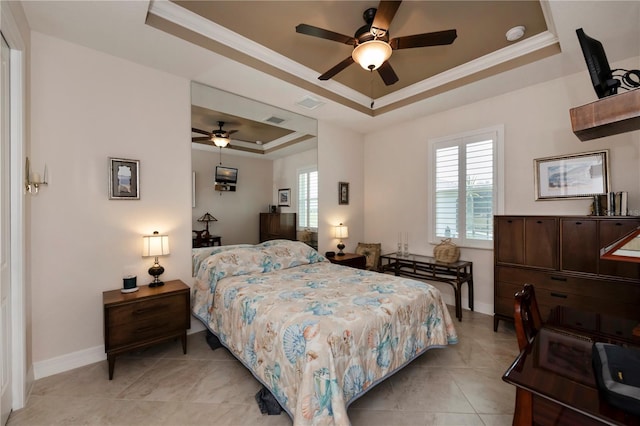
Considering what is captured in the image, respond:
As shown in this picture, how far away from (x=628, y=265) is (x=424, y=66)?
275 cm

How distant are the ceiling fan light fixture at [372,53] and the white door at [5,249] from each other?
2.40 meters

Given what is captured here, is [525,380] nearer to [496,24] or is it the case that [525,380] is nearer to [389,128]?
[496,24]

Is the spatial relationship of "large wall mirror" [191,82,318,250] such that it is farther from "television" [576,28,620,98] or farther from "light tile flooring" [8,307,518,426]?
"television" [576,28,620,98]

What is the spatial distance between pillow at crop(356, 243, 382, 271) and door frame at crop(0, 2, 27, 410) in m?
3.95

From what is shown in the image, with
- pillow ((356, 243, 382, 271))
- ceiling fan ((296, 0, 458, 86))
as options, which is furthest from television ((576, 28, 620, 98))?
pillow ((356, 243, 382, 271))

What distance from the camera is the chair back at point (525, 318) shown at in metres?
1.24

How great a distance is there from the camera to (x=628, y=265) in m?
2.40

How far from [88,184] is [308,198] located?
2.64 metres

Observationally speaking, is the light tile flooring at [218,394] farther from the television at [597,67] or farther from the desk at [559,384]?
the television at [597,67]

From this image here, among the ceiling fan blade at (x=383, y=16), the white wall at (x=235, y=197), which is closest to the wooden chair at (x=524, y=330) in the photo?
the ceiling fan blade at (x=383, y=16)

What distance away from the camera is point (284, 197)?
407 centimetres

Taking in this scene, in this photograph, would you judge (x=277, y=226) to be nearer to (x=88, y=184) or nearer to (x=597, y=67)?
(x=88, y=184)

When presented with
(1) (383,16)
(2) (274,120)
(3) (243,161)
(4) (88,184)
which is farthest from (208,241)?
(1) (383,16)

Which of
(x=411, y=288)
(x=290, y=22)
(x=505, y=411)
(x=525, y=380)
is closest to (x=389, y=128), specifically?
(x=290, y=22)
